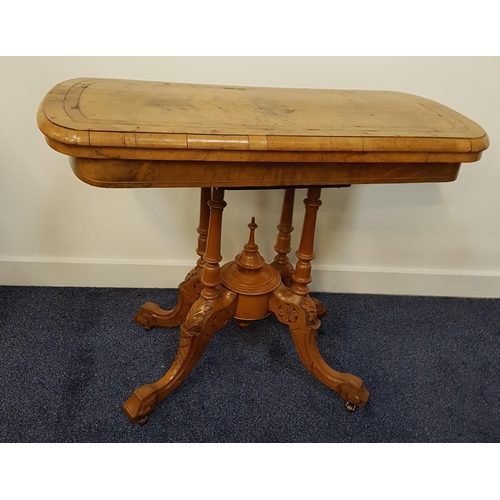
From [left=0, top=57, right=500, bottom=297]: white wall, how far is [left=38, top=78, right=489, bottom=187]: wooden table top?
0.35 meters

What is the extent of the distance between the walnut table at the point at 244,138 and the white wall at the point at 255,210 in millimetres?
244

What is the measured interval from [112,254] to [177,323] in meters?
0.35

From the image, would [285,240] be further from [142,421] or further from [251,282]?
[142,421]

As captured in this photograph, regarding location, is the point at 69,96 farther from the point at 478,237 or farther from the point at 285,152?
the point at 478,237

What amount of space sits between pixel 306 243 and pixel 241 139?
1.39ft

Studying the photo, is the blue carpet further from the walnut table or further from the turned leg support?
the walnut table

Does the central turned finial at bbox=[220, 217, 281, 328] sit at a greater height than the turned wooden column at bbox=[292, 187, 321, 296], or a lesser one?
lesser

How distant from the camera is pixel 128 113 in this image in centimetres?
78

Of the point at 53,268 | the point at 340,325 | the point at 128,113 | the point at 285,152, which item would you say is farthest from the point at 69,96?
the point at 340,325

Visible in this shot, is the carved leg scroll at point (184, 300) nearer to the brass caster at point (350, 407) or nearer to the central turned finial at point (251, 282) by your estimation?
the central turned finial at point (251, 282)

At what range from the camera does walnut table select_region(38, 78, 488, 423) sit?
28.6 inches

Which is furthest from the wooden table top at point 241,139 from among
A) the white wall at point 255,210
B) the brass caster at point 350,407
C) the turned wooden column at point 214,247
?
the brass caster at point 350,407

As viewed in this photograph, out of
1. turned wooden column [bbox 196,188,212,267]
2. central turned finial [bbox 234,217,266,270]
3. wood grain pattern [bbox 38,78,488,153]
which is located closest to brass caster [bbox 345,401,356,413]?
central turned finial [bbox 234,217,266,270]

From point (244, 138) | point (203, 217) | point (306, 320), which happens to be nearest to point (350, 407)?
point (306, 320)
